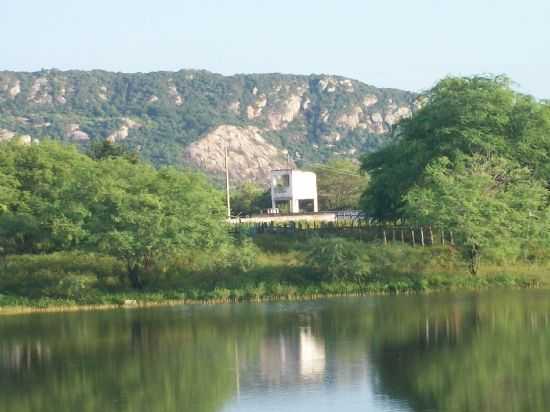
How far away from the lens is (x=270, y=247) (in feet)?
238

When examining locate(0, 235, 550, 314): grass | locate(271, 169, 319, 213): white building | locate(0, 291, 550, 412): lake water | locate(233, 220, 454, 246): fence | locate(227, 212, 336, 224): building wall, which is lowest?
locate(0, 291, 550, 412): lake water

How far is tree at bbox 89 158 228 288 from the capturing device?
210 ft

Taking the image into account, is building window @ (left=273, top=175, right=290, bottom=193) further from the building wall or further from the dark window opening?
the building wall

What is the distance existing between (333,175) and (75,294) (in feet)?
314

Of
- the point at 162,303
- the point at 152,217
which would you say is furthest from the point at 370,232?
the point at 162,303

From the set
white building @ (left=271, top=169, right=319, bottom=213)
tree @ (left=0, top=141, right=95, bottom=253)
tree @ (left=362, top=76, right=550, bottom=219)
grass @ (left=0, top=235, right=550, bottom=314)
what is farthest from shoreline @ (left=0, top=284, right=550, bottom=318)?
white building @ (left=271, top=169, right=319, bottom=213)

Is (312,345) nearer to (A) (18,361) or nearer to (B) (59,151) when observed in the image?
(A) (18,361)

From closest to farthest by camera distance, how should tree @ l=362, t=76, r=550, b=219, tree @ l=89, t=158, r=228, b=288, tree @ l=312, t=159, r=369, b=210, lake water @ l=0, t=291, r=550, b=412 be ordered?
lake water @ l=0, t=291, r=550, b=412 → tree @ l=89, t=158, r=228, b=288 → tree @ l=362, t=76, r=550, b=219 → tree @ l=312, t=159, r=369, b=210

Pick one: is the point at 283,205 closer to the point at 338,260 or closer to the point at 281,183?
the point at 281,183

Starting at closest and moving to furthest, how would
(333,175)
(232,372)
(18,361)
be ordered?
(232,372) → (18,361) → (333,175)

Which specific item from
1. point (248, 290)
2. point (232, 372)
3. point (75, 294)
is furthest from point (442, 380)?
point (75, 294)

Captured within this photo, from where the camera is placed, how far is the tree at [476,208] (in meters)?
64.9

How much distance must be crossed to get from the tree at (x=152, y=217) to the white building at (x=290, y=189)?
5650 centimetres

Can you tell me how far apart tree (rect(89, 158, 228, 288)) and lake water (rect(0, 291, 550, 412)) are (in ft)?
18.5
